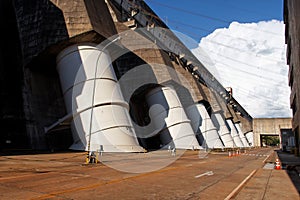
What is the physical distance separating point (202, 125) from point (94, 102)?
33.7 metres

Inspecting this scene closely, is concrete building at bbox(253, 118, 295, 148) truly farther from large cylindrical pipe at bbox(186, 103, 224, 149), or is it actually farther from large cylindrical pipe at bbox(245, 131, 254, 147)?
large cylindrical pipe at bbox(186, 103, 224, 149)

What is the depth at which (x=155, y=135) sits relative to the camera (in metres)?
42.6

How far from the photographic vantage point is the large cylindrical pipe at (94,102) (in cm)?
2491

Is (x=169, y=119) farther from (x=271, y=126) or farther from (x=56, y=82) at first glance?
(x=271, y=126)

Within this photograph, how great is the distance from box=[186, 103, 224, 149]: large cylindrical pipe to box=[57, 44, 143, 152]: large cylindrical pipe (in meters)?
27.9

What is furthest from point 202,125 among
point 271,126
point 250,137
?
point 250,137

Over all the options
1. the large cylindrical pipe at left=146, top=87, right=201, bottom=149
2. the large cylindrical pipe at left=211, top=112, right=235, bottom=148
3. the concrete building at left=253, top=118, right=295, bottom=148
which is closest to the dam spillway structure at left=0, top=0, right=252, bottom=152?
the large cylindrical pipe at left=146, top=87, right=201, bottom=149

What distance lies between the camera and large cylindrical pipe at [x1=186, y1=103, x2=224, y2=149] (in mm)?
53438

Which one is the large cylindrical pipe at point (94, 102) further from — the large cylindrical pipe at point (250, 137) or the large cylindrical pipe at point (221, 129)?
the large cylindrical pipe at point (250, 137)

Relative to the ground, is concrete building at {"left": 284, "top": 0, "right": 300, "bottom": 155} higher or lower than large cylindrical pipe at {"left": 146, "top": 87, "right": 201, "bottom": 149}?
higher

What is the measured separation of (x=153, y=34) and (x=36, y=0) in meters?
28.9

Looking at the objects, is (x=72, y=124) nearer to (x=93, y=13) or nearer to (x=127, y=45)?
(x=93, y=13)

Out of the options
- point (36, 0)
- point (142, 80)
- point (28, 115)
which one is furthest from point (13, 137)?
point (142, 80)

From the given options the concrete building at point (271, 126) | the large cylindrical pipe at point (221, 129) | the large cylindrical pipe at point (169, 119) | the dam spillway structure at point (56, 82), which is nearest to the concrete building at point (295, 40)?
the large cylindrical pipe at point (169, 119)
